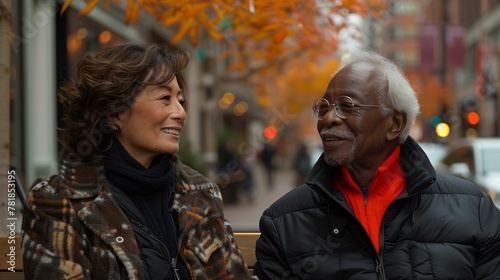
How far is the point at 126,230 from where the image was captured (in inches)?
109

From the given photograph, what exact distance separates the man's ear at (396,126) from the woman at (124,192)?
818mm

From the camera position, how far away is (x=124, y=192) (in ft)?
9.52

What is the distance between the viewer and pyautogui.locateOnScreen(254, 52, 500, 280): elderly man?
2926mm

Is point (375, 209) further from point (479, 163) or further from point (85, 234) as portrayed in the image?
point (479, 163)

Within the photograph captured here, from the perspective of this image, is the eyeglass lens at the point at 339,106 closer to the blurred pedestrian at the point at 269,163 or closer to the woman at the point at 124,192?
the woman at the point at 124,192

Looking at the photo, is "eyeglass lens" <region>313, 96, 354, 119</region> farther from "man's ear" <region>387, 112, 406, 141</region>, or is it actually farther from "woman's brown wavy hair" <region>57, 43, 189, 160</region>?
"woman's brown wavy hair" <region>57, 43, 189, 160</region>

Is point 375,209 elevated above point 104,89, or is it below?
below

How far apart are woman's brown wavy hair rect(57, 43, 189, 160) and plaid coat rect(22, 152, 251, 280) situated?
0.09 m

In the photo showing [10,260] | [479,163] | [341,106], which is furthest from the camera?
[479,163]

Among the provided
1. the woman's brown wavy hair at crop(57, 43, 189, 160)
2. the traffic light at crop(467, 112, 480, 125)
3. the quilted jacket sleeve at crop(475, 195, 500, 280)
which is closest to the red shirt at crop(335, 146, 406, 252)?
the quilted jacket sleeve at crop(475, 195, 500, 280)

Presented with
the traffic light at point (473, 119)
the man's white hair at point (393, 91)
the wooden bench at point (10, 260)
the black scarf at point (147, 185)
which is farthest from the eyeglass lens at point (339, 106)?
the traffic light at point (473, 119)

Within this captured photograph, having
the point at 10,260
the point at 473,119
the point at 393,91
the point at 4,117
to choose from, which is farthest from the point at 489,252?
the point at 473,119

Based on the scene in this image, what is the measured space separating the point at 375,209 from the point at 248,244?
920 mm

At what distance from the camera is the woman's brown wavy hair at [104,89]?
2859mm
